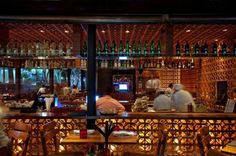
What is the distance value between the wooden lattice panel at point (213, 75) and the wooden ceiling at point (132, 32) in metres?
0.81

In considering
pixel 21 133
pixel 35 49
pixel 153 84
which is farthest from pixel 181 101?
pixel 153 84

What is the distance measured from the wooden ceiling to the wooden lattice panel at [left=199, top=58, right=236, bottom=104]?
810mm

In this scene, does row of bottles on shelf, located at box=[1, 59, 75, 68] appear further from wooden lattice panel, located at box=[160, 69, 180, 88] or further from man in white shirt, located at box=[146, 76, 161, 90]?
wooden lattice panel, located at box=[160, 69, 180, 88]

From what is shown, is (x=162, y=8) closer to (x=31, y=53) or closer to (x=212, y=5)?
(x=212, y=5)

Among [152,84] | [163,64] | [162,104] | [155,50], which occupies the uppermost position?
[155,50]

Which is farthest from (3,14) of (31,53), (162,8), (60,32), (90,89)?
(60,32)

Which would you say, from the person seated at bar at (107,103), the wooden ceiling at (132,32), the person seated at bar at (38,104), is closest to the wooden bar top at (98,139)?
the person seated at bar at (107,103)

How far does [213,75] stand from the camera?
12.5m

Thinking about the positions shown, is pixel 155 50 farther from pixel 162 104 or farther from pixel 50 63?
pixel 50 63

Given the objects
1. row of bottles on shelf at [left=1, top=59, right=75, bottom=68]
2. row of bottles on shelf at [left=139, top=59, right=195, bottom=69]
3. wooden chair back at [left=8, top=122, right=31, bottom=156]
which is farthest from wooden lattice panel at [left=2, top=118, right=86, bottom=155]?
row of bottles on shelf at [left=139, top=59, right=195, bottom=69]

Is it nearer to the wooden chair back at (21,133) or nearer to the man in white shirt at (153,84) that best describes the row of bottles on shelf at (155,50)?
the wooden chair back at (21,133)

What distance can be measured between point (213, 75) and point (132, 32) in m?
3.82

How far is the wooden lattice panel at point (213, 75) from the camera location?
10535mm

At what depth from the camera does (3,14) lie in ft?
20.1
